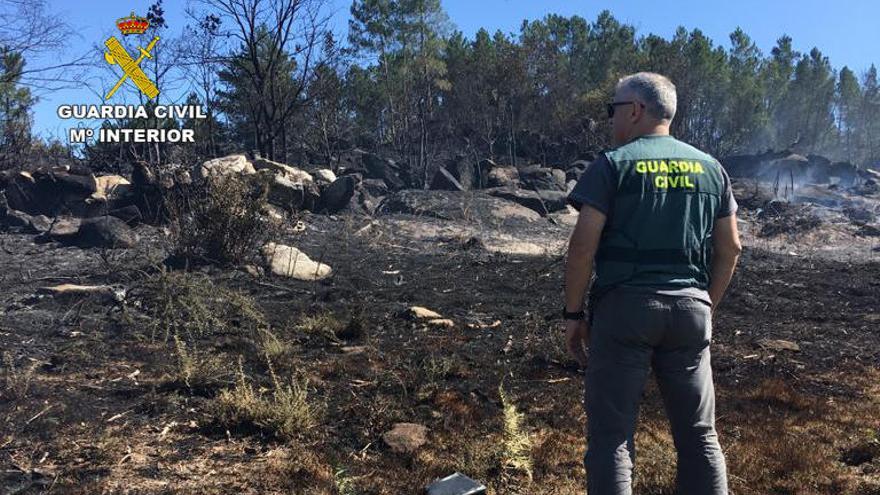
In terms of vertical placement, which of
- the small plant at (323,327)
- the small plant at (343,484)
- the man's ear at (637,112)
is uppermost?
the man's ear at (637,112)

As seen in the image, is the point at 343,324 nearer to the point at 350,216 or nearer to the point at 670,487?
the point at 670,487

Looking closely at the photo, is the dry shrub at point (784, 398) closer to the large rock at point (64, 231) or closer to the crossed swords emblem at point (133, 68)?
the large rock at point (64, 231)

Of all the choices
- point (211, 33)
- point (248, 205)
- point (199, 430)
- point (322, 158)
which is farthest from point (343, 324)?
point (322, 158)

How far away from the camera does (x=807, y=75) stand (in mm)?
60656

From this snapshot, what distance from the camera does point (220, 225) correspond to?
752 centimetres

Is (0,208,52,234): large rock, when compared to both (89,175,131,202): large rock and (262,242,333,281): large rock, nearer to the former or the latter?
(89,175,131,202): large rock

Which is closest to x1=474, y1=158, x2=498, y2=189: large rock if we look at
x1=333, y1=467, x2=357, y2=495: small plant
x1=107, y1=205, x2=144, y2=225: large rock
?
x1=107, y1=205, x2=144, y2=225: large rock

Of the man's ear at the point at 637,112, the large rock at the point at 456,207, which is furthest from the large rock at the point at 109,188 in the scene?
the man's ear at the point at 637,112

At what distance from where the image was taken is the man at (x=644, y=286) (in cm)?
234

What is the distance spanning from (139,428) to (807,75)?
67967mm

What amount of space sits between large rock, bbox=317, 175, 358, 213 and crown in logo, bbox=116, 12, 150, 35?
775 cm

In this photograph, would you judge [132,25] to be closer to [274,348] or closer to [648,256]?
[274,348]

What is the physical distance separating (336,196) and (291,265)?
5766mm

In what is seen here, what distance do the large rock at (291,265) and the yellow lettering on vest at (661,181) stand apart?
220 inches
